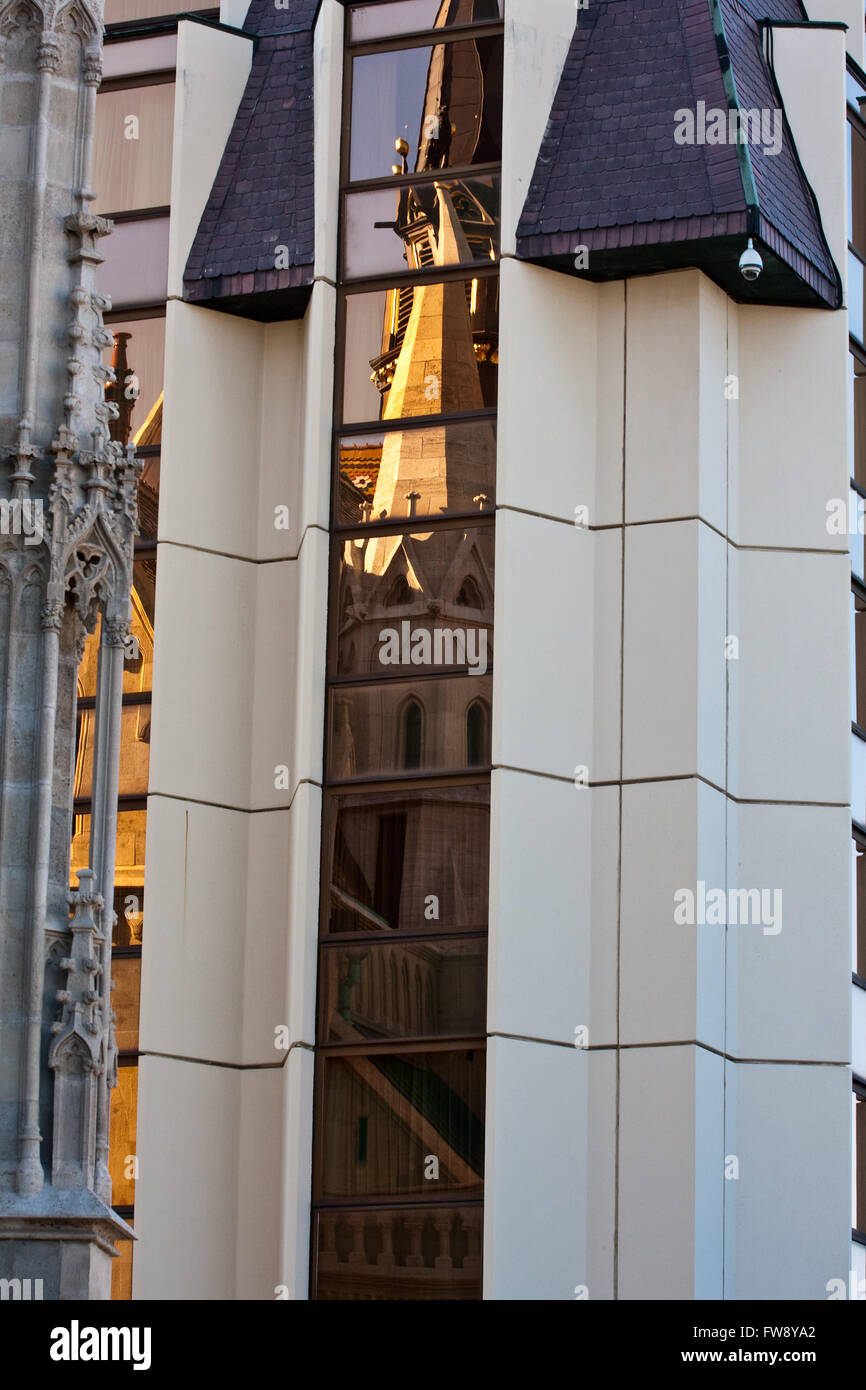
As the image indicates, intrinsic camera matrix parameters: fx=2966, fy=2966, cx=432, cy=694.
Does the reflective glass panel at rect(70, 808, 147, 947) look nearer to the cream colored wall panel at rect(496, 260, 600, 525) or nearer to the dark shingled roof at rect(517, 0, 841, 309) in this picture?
the cream colored wall panel at rect(496, 260, 600, 525)

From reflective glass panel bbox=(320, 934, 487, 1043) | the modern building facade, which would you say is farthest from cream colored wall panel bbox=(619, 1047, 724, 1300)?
reflective glass panel bbox=(320, 934, 487, 1043)

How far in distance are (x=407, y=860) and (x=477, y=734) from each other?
162 centimetres

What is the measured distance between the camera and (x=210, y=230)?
36344mm

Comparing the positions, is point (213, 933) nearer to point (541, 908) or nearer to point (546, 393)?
point (541, 908)

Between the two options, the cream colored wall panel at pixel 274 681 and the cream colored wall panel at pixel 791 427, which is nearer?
the cream colored wall panel at pixel 791 427

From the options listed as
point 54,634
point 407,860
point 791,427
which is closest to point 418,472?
point 791,427

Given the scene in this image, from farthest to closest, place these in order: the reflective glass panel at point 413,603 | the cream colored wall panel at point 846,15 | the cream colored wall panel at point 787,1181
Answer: the cream colored wall panel at point 846,15
the reflective glass panel at point 413,603
the cream colored wall panel at point 787,1181

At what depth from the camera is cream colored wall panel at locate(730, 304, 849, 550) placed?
34.6 metres

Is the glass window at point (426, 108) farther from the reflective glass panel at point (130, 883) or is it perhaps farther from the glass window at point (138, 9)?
the reflective glass panel at point (130, 883)

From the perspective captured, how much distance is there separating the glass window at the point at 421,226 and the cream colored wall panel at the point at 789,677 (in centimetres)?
483

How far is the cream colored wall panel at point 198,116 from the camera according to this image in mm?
36312

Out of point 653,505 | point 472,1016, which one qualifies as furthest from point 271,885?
point 653,505

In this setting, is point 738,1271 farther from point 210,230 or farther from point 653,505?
point 210,230

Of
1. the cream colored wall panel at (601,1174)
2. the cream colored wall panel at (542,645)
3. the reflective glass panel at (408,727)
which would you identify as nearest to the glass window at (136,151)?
the cream colored wall panel at (542,645)
